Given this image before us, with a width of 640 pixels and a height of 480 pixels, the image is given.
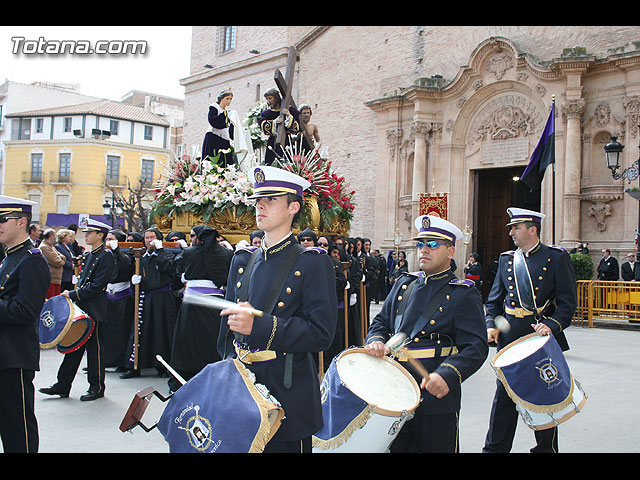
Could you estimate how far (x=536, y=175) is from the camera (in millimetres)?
11438

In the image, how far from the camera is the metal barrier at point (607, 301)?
14.2m

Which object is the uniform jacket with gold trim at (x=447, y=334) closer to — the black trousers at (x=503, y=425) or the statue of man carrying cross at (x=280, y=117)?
the black trousers at (x=503, y=425)

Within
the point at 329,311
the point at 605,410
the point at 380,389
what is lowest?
the point at 605,410

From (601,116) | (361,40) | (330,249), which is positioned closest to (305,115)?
(330,249)

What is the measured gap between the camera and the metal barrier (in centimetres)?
1420

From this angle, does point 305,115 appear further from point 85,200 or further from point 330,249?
point 85,200

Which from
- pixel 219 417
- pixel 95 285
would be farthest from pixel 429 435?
pixel 95 285

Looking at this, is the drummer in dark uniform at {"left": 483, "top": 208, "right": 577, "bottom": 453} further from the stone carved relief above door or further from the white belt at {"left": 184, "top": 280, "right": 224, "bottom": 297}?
the stone carved relief above door

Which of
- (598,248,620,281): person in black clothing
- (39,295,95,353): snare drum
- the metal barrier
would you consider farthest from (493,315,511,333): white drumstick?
(598,248,620,281): person in black clothing

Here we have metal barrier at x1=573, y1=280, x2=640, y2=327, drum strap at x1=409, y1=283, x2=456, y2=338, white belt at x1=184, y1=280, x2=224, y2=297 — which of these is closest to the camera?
drum strap at x1=409, y1=283, x2=456, y2=338

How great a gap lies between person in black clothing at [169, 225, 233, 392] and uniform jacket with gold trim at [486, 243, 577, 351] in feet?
11.5

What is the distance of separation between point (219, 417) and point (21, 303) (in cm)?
211

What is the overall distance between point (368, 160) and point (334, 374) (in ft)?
64.6

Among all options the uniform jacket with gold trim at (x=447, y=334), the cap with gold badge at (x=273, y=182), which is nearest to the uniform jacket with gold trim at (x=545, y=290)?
the uniform jacket with gold trim at (x=447, y=334)
